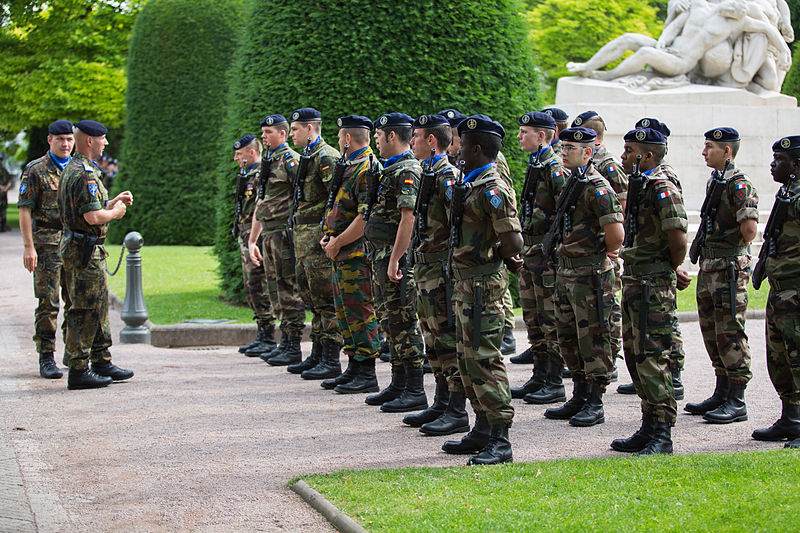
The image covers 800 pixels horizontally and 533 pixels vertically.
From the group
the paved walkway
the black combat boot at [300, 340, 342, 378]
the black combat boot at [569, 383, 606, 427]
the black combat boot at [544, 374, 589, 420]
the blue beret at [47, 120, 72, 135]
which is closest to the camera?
the paved walkway

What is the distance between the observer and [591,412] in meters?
7.41

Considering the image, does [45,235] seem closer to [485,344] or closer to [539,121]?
[539,121]

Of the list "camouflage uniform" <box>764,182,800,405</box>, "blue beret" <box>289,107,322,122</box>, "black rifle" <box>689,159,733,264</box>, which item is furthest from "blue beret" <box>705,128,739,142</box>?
"blue beret" <box>289,107,322,122</box>

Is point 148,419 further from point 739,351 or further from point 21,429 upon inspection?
point 739,351

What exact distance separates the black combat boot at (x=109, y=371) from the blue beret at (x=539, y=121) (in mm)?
4551

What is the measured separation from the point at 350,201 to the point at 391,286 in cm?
109

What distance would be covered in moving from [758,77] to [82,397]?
571 inches

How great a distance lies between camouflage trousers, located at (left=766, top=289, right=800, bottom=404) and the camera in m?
6.62

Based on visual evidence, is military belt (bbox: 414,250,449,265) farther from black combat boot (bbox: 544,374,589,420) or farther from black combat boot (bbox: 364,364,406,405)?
black combat boot (bbox: 544,374,589,420)

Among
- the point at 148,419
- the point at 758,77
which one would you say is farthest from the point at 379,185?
the point at 758,77

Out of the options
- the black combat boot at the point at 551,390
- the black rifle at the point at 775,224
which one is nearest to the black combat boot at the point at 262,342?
the black combat boot at the point at 551,390

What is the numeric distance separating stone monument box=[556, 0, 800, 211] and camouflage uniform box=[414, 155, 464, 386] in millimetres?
11057

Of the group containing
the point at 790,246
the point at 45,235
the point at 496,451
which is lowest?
the point at 496,451

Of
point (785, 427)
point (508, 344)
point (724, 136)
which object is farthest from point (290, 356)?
point (785, 427)
